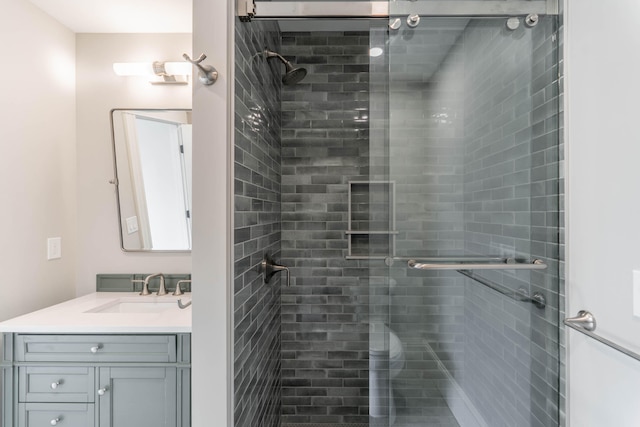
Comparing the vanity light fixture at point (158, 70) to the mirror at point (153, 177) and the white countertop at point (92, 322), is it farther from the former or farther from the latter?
the white countertop at point (92, 322)

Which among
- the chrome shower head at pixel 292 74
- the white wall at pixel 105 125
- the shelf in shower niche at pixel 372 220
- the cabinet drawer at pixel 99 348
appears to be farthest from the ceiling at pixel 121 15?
the cabinet drawer at pixel 99 348

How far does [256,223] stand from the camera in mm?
1470

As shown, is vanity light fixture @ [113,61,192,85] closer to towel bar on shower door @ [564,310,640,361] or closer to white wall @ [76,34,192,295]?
white wall @ [76,34,192,295]

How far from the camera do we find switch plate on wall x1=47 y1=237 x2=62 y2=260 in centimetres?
179

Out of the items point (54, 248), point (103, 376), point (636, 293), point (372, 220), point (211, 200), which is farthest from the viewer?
point (54, 248)

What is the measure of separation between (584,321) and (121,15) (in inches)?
103

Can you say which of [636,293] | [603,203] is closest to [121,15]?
[603,203]

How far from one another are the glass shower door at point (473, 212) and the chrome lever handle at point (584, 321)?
19 centimetres

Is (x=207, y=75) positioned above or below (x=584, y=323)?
above

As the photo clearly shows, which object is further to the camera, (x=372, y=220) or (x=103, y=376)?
(x=372, y=220)

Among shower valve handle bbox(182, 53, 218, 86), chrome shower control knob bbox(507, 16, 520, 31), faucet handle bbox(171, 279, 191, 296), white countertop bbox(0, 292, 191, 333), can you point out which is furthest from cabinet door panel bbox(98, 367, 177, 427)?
chrome shower control knob bbox(507, 16, 520, 31)

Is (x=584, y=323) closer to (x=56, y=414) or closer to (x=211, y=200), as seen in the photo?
(x=211, y=200)

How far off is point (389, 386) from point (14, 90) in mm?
2369

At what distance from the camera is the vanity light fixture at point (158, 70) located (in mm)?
1859
